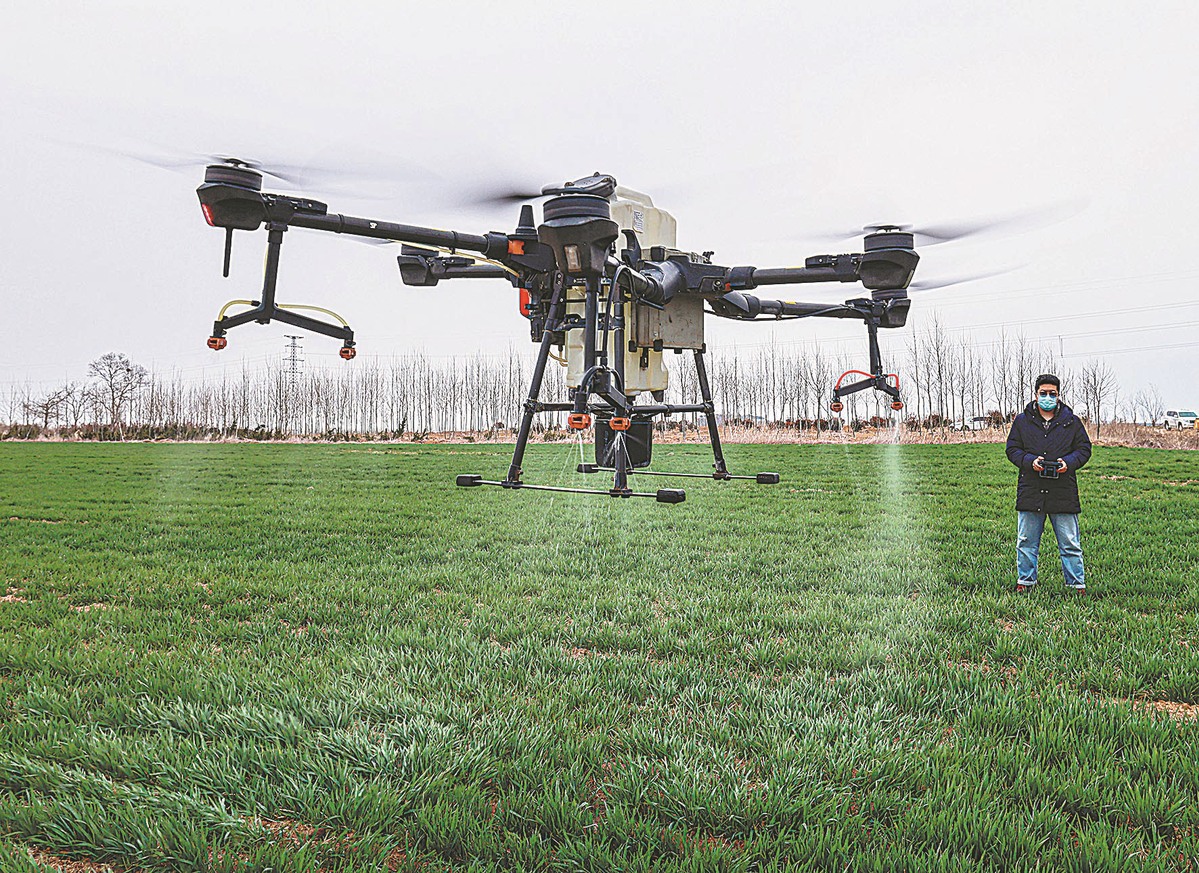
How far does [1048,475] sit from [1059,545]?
54 centimetres

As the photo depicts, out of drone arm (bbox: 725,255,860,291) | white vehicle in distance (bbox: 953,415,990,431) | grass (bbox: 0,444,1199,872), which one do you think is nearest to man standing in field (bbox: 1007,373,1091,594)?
grass (bbox: 0,444,1199,872)

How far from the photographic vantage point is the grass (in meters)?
2.78

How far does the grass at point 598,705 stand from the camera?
9.13 ft

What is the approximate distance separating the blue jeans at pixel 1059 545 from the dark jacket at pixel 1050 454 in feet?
0.29

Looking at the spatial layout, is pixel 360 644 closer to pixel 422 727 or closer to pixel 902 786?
pixel 422 727

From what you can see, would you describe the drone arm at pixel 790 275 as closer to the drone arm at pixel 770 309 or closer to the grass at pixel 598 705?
the drone arm at pixel 770 309

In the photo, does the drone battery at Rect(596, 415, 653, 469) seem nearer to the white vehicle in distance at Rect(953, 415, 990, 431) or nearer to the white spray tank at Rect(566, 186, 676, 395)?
the white spray tank at Rect(566, 186, 676, 395)

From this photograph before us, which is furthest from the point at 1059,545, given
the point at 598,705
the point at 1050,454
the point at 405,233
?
the point at 405,233

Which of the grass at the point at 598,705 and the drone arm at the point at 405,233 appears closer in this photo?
the grass at the point at 598,705

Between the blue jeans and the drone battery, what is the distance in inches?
119

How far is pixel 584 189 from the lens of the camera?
5.00 meters

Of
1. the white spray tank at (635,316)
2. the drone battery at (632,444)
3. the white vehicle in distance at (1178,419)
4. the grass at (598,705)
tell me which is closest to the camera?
A: the grass at (598,705)

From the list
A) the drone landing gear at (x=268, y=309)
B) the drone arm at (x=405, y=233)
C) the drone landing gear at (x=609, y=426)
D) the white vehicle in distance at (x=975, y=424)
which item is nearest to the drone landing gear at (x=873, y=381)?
the drone landing gear at (x=609, y=426)

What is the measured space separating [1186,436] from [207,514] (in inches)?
1101
